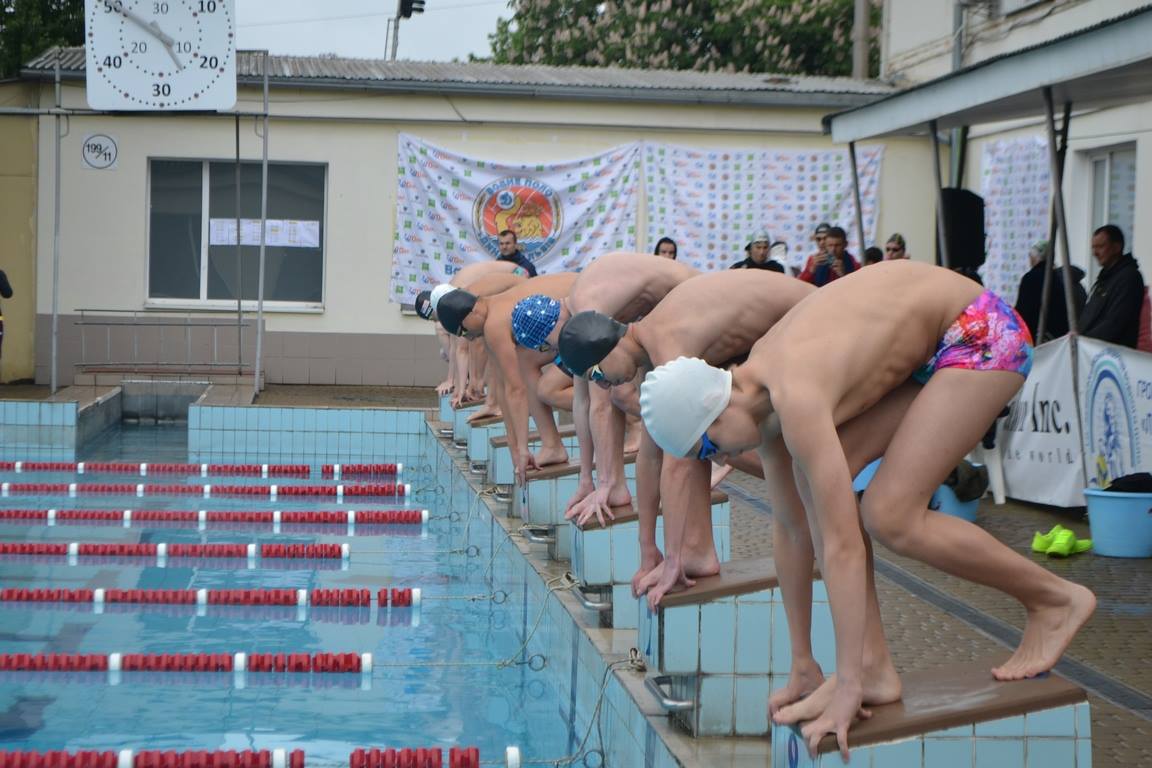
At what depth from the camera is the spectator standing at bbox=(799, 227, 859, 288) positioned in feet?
34.0

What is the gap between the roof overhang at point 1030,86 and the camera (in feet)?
23.4

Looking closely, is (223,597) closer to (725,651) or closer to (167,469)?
(725,651)

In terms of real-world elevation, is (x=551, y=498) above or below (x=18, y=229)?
below

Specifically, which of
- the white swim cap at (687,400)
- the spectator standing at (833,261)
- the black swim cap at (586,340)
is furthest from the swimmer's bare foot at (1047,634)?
the spectator standing at (833,261)

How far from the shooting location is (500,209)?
16.9m

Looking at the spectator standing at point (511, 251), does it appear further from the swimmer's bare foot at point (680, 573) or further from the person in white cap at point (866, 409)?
the person in white cap at point (866, 409)

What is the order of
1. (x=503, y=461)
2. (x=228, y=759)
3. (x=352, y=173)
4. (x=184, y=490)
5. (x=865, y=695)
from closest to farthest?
(x=865, y=695) → (x=228, y=759) → (x=503, y=461) → (x=184, y=490) → (x=352, y=173)

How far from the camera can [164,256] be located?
16859 mm

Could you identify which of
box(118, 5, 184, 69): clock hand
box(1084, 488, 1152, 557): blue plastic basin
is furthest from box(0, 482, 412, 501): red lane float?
box(1084, 488, 1152, 557): blue plastic basin

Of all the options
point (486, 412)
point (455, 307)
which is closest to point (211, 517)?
point (486, 412)

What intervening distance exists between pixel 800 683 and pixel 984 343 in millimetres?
985

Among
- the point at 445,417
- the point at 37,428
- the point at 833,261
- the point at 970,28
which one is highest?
the point at 970,28

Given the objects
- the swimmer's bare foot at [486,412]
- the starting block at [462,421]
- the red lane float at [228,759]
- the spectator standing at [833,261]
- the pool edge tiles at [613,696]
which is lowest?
the red lane float at [228,759]

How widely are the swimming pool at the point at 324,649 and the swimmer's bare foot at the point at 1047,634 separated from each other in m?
1.11
